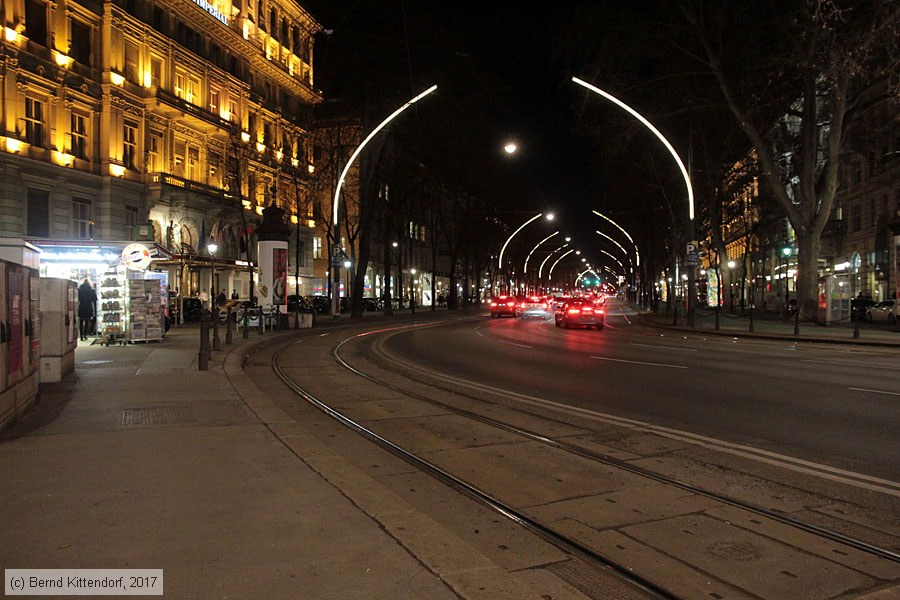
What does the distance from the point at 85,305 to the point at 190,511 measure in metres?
19.3

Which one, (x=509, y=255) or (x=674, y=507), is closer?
(x=674, y=507)

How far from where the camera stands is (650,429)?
345 inches

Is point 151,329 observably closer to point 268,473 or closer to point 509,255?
point 268,473

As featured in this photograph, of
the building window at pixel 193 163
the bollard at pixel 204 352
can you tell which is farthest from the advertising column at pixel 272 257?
the building window at pixel 193 163

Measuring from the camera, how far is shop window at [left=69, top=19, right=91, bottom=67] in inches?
1435

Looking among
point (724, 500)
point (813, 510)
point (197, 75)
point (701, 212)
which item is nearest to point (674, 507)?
point (724, 500)

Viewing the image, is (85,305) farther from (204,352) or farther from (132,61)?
(132,61)

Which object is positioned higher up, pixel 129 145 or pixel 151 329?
pixel 129 145

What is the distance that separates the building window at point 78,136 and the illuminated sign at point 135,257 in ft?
69.3

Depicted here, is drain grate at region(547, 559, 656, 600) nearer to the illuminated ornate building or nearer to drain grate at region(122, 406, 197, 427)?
drain grate at region(122, 406, 197, 427)

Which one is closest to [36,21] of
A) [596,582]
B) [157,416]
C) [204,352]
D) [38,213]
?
[38,213]

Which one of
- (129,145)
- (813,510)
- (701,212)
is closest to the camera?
(813,510)

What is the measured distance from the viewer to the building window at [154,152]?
41875mm

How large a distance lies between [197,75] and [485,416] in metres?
43.3
